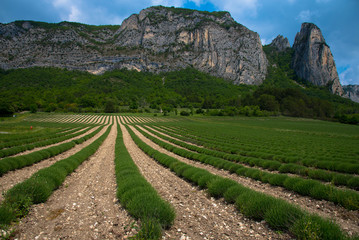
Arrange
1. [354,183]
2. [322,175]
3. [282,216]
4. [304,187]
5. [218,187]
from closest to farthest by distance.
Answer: [282,216], [218,187], [304,187], [354,183], [322,175]

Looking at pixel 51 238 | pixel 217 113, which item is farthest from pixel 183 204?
pixel 217 113

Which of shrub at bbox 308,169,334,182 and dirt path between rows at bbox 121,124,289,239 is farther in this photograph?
shrub at bbox 308,169,334,182

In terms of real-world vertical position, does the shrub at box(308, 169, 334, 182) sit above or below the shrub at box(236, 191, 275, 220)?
below

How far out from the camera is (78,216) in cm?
568

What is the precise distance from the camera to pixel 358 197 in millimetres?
6227

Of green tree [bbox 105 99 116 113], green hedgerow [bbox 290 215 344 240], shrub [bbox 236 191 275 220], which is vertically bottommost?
shrub [bbox 236 191 275 220]

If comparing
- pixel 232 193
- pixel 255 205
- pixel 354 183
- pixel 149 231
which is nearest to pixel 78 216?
pixel 149 231

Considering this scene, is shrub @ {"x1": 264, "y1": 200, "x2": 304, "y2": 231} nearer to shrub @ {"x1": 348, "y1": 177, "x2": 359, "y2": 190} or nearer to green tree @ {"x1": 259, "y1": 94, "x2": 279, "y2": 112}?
shrub @ {"x1": 348, "y1": 177, "x2": 359, "y2": 190}

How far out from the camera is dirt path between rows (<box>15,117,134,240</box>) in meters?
4.62

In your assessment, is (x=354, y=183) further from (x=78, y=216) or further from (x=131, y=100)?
(x=131, y=100)

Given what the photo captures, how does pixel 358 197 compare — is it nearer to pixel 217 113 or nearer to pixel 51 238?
pixel 51 238

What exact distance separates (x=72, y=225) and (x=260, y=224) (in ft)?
18.2

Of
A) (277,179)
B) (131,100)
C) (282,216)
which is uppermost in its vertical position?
(131,100)

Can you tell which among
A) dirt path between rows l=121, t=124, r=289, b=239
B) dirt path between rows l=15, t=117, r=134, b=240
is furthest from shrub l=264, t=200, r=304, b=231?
dirt path between rows l=15, t=117, r=134, b=240
